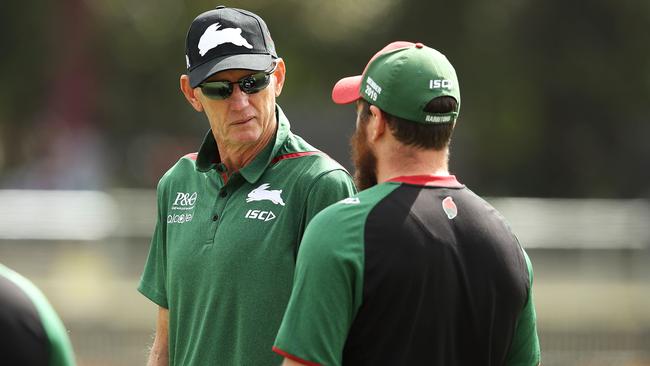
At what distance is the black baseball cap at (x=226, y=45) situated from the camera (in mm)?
4234

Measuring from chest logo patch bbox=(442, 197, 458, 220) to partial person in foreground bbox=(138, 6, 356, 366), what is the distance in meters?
0.60

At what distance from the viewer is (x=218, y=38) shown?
14.0 feet

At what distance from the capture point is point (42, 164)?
83.7 ft

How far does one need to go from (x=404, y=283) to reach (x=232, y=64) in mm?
1232

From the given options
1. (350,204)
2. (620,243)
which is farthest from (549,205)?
(350,204)

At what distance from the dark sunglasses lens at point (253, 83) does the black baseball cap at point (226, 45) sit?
0.05 meters

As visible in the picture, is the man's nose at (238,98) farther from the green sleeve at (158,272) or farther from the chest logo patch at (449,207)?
the chest logo patch at (449,207)

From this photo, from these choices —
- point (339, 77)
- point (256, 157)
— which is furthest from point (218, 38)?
point (339, 77)

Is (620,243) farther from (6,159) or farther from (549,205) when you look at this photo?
(6,159)

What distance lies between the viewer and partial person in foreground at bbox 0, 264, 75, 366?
108 inches

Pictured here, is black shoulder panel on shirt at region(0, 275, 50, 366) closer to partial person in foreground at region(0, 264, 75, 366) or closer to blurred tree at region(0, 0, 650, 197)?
partial person in foreground at region(0, 264, 75, 366)

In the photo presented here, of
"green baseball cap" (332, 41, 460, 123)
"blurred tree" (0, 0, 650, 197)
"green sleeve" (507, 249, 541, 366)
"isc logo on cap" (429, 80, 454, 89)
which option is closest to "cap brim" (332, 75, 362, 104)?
"green baseball cap" (332, 41, 460, 123)

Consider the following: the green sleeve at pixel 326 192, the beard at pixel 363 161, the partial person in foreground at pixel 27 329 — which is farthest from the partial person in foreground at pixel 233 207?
the partial person in foreground at pixel 27 329

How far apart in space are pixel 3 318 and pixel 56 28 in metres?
26.9
